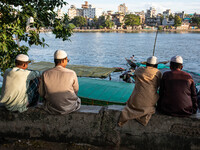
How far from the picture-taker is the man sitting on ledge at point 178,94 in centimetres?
325

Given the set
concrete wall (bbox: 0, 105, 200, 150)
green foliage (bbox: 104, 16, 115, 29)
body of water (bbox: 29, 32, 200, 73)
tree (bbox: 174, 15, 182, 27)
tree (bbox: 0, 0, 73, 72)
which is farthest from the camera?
tree (bbox: 174, 15, 182, 27)

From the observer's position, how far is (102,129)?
3447 millimetres

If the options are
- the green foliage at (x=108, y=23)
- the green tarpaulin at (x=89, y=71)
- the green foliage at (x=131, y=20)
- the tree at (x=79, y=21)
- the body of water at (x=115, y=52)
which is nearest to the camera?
the green tarpaulin at (x=89, y=71)

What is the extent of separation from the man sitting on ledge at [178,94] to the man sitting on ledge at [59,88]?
59.0 inches

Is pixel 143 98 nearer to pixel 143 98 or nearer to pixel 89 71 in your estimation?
pixel 143 98

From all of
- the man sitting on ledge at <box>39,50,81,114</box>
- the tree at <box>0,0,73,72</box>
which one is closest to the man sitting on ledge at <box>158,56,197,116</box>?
the man sitting on ledge at <box>39,50,81,114</box>

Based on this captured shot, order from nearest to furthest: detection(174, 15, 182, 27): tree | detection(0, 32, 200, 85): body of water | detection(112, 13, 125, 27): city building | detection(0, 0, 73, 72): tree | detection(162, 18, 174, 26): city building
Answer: detection(0, 0, 73, 72): tree < detection(0, 32, 200, 85): body of water < detection(174, 15, 182, 27): tree < detection(112, 13, 125, 27): city building < detection(162, 18, 174, 26): city building

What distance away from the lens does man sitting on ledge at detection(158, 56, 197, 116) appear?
3254 millimetres

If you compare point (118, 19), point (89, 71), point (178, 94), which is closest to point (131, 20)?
point (118, 19)

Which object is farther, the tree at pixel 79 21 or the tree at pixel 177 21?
the tree at pixel 177 21

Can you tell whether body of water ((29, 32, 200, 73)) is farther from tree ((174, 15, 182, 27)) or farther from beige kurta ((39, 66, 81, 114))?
tree ((174, 15, 182, 27))

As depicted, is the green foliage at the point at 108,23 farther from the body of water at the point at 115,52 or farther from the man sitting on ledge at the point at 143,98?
the man sitting on ledge at the point at 143,98

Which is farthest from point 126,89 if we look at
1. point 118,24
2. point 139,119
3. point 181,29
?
point 181,29


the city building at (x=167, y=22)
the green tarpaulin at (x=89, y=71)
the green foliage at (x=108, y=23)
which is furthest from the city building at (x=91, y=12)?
the green tarpaulin at (x=89, y=71)
